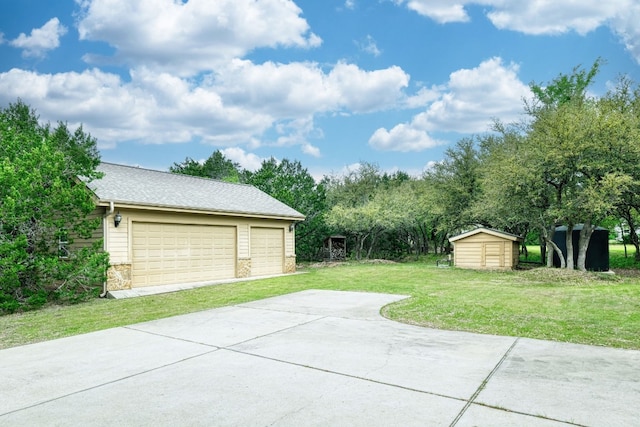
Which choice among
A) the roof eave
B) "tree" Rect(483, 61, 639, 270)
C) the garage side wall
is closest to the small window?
the garage side wall

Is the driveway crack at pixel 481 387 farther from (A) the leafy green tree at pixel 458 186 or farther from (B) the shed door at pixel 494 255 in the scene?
(A) the leafy green tree at pixel 458 186

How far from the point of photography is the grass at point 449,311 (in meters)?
5.41

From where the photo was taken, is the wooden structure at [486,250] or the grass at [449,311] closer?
Answer: the grass at [449,311]

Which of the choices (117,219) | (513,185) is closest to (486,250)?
(513,185)

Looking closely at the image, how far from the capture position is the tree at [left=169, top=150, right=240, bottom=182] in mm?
36562

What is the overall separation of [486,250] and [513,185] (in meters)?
4.28

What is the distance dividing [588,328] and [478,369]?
2802mm

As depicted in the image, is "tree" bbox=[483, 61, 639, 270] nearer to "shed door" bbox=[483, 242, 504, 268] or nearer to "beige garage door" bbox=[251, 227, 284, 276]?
"shed door" bbox=[483, 242, 504, 268]

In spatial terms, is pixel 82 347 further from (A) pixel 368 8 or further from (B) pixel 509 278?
(A) pixel 368 8

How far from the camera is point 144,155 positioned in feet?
106

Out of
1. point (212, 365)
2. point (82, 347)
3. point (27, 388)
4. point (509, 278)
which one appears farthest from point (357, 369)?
point (509, 278)

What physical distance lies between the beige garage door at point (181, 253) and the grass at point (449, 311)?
1433 mm

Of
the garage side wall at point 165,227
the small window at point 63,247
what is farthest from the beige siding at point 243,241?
the small window at point 63,247

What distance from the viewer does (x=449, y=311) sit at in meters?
6.79
